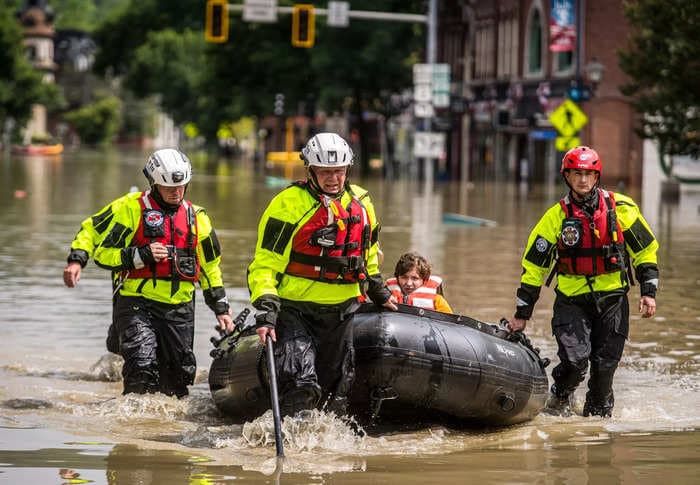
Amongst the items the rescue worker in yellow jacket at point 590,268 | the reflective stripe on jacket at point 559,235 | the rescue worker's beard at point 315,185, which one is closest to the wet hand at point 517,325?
the rescue worker in yellow jacket at point 590,268

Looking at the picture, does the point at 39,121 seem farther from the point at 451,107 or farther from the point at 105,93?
the point at 451,107

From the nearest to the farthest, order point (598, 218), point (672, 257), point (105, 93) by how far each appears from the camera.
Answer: point (598, 218)
point (672, 257)
point (105, 93)

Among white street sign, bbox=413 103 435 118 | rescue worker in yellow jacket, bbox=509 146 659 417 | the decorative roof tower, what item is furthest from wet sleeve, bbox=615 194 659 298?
the decorative roof tower

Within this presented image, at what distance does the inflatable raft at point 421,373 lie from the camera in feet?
29.6

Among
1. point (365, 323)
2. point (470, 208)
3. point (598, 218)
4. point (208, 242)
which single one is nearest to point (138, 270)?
point (208, 242)

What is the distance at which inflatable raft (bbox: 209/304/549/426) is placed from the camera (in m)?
9.01

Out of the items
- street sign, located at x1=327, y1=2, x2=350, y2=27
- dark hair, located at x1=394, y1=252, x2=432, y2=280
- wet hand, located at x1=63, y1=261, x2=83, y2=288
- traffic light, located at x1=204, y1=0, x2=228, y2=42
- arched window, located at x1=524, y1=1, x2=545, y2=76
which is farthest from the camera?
arched window, located at x1=524, y1=1, x2=545, y2=76

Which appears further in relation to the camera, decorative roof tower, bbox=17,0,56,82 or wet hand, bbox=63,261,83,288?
decorative roof tower, bbox=17,0,56,82

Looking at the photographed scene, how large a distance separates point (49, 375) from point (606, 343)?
413 cm

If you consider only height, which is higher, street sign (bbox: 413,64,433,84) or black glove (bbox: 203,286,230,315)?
street sign (bbox: 413,64,433,84)

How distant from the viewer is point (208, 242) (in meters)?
9.96

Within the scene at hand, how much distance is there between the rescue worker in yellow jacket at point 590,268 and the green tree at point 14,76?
301 feet

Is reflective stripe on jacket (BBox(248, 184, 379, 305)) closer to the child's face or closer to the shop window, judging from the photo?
the child's face

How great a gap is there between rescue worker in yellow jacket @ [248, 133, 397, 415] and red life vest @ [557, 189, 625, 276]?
1.44 meters
